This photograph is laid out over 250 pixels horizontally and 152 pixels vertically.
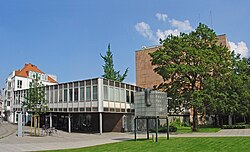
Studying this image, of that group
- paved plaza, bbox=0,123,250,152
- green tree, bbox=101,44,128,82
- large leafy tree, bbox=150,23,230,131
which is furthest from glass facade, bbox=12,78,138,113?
green tree, bbox=101,44,128,82

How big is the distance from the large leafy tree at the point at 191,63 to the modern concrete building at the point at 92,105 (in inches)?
246

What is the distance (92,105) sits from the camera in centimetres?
3691

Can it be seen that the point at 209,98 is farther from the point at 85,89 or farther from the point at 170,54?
the point at 85,89

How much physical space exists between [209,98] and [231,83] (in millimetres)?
7020

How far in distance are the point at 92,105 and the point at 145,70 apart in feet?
134

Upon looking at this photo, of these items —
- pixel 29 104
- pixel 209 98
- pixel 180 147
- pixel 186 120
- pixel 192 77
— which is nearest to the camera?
pixel 180 147

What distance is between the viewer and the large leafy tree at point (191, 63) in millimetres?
37500

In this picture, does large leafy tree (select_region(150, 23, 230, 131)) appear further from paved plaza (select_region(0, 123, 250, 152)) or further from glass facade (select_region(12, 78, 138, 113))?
paved plaza (select_region(0, 123, 250, 152))

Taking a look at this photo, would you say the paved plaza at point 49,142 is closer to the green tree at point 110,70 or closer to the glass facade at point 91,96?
the glass facade at point 91,96

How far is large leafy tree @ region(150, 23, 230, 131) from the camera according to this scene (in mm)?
37500

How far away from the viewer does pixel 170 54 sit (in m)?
39.0

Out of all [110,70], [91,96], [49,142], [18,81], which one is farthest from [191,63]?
[18,81]

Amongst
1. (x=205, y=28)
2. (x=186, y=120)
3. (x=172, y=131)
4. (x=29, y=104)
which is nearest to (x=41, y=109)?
(x=29, y=104)

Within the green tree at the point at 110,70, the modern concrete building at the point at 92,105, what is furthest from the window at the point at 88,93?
the green tree at the point at 110,70
